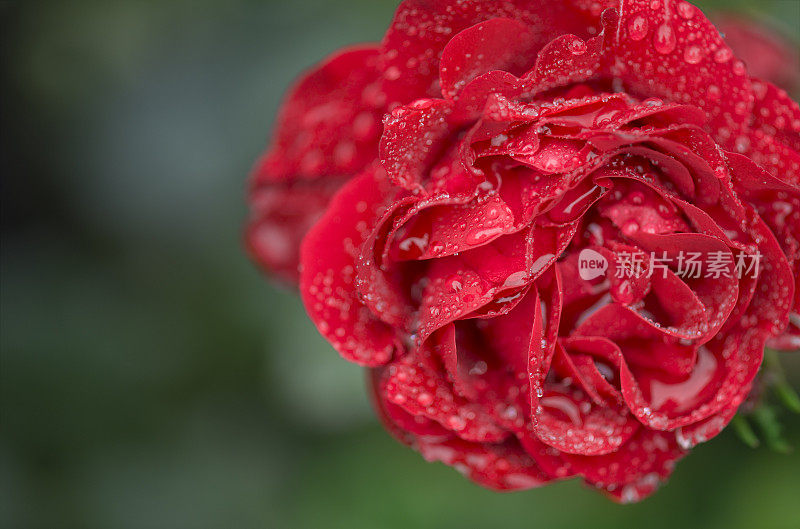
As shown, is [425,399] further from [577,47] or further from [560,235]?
[577,47]

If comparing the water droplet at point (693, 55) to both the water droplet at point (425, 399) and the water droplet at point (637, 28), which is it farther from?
the water droplet at point (425, 399)

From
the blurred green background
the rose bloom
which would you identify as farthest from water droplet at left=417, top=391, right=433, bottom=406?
the blurred green background

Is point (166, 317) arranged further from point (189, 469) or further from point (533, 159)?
point (533, 159)

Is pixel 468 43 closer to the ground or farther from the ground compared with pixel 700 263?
farther from the ground

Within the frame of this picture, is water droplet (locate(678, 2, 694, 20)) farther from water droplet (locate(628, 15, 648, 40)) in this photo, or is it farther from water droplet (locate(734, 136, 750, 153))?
water droplet (locate(734, 136, 750, 153))

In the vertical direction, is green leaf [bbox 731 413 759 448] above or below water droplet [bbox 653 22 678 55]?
below

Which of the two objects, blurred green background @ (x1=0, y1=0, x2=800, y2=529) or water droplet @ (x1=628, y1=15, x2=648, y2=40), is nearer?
water droplet @ (x1=628, y1=15, x2=648, y2=40)

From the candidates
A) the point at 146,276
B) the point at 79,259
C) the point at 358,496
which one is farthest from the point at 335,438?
the point at 79,259
